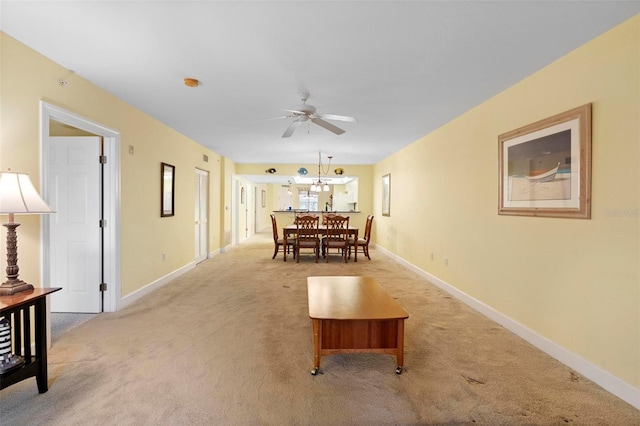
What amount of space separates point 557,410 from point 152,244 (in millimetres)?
4445

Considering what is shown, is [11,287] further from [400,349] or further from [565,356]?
[565,356]

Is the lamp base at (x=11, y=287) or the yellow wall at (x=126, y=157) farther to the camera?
the yellow wall at (x=126, y=157)

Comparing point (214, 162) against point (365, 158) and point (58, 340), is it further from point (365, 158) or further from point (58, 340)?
point (58, 340)

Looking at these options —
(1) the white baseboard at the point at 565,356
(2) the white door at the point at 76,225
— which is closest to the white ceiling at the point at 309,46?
(2) the white door at the point at 76,225

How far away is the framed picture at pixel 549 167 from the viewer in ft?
7.50

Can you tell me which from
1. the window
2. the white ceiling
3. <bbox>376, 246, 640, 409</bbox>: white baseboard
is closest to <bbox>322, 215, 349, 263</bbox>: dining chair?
<bbox>376, 246, 640, 409</bbox>: white baseboard

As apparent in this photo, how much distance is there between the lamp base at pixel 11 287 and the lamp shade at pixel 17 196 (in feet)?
1.59

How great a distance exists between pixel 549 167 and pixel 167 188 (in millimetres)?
4626

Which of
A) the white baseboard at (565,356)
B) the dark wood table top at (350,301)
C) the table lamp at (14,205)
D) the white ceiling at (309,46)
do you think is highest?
the white ceiling at (309,46)

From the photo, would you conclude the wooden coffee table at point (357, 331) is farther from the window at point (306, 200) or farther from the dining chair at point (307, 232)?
the window at point (306, 200)

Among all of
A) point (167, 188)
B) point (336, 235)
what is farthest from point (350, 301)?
point (336, 235)

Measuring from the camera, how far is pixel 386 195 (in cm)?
772

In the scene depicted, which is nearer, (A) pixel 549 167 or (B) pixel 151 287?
(A) pixel 549 167

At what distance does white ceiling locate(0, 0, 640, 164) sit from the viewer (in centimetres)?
195
